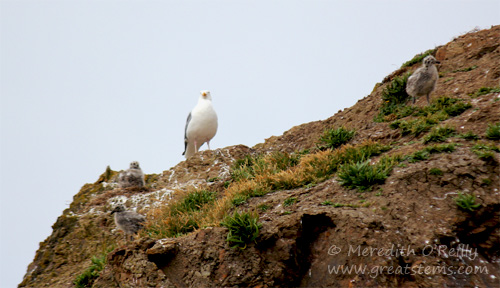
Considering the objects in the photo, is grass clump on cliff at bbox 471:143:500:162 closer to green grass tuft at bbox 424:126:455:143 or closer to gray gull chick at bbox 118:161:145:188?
green grass tuft at bbox 424:126:455:143

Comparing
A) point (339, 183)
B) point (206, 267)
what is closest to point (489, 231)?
point (339, 183)

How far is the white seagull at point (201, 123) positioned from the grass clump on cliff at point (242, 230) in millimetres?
8717

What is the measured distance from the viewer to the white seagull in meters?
15.7

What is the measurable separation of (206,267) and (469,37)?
11.4 m

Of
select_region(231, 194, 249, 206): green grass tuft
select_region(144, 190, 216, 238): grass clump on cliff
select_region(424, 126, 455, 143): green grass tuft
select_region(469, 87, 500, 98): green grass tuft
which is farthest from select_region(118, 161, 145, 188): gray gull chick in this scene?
select_region(469, 87, 500, 98): green grass tuft

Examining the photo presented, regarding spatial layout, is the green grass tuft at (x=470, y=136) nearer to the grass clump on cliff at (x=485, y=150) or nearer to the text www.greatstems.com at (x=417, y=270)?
the grass clump on cliff at (x=485, y=150)

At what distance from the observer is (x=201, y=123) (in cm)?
1570

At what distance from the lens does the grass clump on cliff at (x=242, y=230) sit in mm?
7082

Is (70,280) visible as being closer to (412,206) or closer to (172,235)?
(172,235)

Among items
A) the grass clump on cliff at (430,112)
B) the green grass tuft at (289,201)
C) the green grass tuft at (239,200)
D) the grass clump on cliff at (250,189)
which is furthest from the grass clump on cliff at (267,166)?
the grass clump on cliff at (430,112)

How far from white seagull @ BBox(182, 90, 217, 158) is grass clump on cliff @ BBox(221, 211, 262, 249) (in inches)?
343

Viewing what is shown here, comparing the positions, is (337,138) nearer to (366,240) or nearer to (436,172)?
(436,172)

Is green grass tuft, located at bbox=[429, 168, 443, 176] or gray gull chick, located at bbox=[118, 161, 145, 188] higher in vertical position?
gray gull chick, located at bbox=[118, 161, 145, 188]

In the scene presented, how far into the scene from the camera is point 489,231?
6.69m
